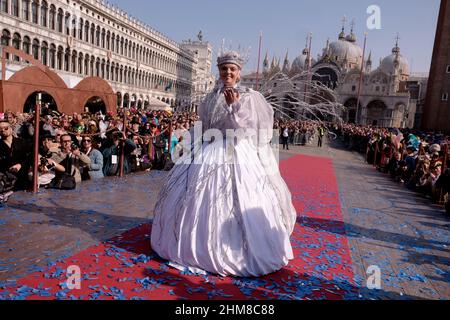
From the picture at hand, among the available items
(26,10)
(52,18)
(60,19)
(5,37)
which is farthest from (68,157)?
(60,19)

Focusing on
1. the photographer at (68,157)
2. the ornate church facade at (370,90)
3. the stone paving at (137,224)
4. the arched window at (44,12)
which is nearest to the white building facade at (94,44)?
the arched window at (44,12)

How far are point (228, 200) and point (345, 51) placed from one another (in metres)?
81.8

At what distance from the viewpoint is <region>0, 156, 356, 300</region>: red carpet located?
3146mm

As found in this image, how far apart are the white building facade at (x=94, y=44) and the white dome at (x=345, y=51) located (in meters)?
33.9

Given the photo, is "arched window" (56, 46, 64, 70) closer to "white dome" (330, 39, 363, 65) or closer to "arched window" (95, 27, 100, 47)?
"arched window" (95, 27, 100, 47)

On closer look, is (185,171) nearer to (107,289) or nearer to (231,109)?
(231,109)

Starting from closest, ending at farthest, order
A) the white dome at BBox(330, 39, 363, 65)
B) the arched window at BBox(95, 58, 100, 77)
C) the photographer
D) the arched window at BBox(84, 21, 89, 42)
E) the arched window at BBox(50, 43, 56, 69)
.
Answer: the photographer < the arched window at BBox(50, 43, 56, 69) < the arched window at BBox(84, 21, 89, 42) < the arched window at BBox(95, 58, 100, 77) < the white dome at BBox(330, 39, 363, 65)

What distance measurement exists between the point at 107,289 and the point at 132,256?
771 mm

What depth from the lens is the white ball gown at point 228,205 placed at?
357 centimetres

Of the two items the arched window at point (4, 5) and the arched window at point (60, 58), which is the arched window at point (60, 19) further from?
the arched window at point (4, 5)

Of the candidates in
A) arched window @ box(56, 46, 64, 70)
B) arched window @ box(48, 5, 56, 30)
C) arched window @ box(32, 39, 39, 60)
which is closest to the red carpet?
arched window @ box(32, 39, 39, 60)

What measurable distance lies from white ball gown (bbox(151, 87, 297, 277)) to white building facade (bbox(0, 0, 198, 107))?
1787 centimetres
